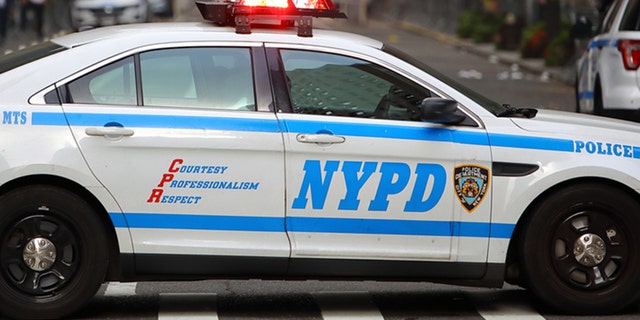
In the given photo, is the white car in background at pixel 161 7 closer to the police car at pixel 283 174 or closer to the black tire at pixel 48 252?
the police car at pixel 283 174

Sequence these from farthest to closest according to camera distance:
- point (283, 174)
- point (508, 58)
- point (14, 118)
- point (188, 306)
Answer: point (508, 58) < point (188, 306) < point (283, 174) < point (14, 118)

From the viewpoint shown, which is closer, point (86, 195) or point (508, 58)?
point (86, 195)

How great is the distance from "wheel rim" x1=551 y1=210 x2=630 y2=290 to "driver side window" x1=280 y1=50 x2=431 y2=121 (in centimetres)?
99

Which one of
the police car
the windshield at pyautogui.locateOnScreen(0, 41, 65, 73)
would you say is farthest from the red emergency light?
the windshield at pyautogui.locateOnScreen(0, 41, 65, 73)

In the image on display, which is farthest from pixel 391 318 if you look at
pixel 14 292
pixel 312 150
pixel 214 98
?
pixel 14 292

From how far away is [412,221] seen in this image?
23.6ft

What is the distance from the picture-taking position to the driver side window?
23.7 feet

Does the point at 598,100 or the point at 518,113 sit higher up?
the point at 518,113

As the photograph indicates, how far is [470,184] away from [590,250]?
2.46 ft

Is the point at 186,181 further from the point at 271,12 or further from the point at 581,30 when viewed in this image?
the point at 581,30

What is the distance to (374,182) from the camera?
712 cm

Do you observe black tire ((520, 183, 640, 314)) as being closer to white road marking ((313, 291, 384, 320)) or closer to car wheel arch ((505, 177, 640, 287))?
car wheel arch ((505, 177, 640, 287))

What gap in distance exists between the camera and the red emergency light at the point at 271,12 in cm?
733

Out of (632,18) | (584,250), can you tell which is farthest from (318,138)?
(632,18)
